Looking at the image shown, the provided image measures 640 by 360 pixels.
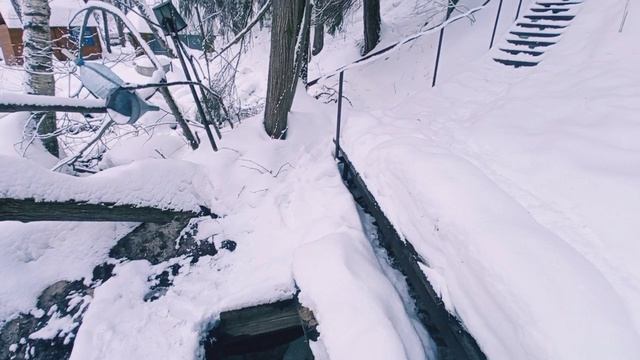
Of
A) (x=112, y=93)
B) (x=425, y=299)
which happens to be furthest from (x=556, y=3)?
(x=112, y=93)

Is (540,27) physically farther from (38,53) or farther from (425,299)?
(38,53)

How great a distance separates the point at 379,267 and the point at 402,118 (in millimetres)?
2260

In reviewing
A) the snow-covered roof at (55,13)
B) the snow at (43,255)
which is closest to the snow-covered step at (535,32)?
the snow at (43,255)

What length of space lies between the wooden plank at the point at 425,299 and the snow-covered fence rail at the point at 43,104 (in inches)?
86.4

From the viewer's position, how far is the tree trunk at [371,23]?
805cm

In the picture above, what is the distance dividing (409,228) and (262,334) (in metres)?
1.56

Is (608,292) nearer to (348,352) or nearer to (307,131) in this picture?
(348,352)

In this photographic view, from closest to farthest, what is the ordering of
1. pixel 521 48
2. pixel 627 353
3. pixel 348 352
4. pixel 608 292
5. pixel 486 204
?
pixel 627 353
pixel 608 292
pixel 348 352
pixel 486 204
pixel 521 48

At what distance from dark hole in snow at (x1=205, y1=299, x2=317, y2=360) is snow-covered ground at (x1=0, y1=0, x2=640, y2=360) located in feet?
0.37

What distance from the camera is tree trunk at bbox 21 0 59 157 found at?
3.81 meters

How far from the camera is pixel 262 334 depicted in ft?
9.09

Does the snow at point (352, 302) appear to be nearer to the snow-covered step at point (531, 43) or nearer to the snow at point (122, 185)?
the snow at point (122, 185)

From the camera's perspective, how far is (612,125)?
2.66 metres

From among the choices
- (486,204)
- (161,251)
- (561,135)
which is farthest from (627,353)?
(161,251)
